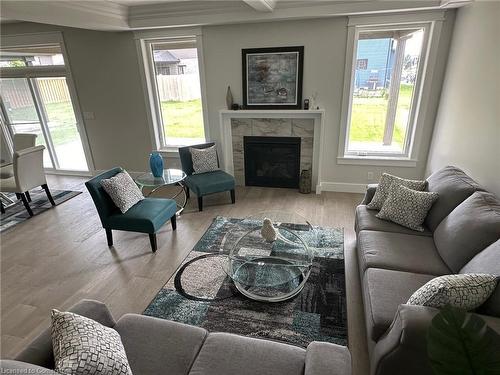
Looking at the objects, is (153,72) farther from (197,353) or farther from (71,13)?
(197,353)

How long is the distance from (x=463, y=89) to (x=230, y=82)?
2920 mm

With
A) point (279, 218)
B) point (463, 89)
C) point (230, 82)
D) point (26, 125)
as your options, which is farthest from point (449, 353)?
point (26, 125)

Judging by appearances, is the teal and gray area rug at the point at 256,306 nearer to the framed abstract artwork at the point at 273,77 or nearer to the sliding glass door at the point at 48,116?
the framed abstract artwork at the point at 273,77

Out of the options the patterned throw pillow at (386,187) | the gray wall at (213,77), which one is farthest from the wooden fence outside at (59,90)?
the patterned throw pillow at (386,187)

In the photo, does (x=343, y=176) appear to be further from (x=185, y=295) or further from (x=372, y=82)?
(x=185, y=295)

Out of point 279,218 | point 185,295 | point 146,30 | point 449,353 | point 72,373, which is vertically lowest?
point 185,295

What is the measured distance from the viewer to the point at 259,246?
270cm

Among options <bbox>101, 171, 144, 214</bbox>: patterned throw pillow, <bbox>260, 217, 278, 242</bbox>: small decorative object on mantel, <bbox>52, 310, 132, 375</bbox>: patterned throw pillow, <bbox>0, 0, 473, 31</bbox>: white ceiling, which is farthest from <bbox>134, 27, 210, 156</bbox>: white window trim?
<bbox>52, 310, 132, 375</bbox>: patterned throw pillow

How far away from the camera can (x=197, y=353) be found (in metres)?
1.44

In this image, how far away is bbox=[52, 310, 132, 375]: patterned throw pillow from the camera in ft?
3.48

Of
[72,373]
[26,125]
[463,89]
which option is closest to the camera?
[72,373]

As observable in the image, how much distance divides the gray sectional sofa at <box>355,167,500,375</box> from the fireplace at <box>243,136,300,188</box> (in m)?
1.91

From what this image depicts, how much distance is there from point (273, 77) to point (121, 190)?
2607 mm

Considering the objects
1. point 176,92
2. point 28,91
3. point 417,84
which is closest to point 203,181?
point 176,92
